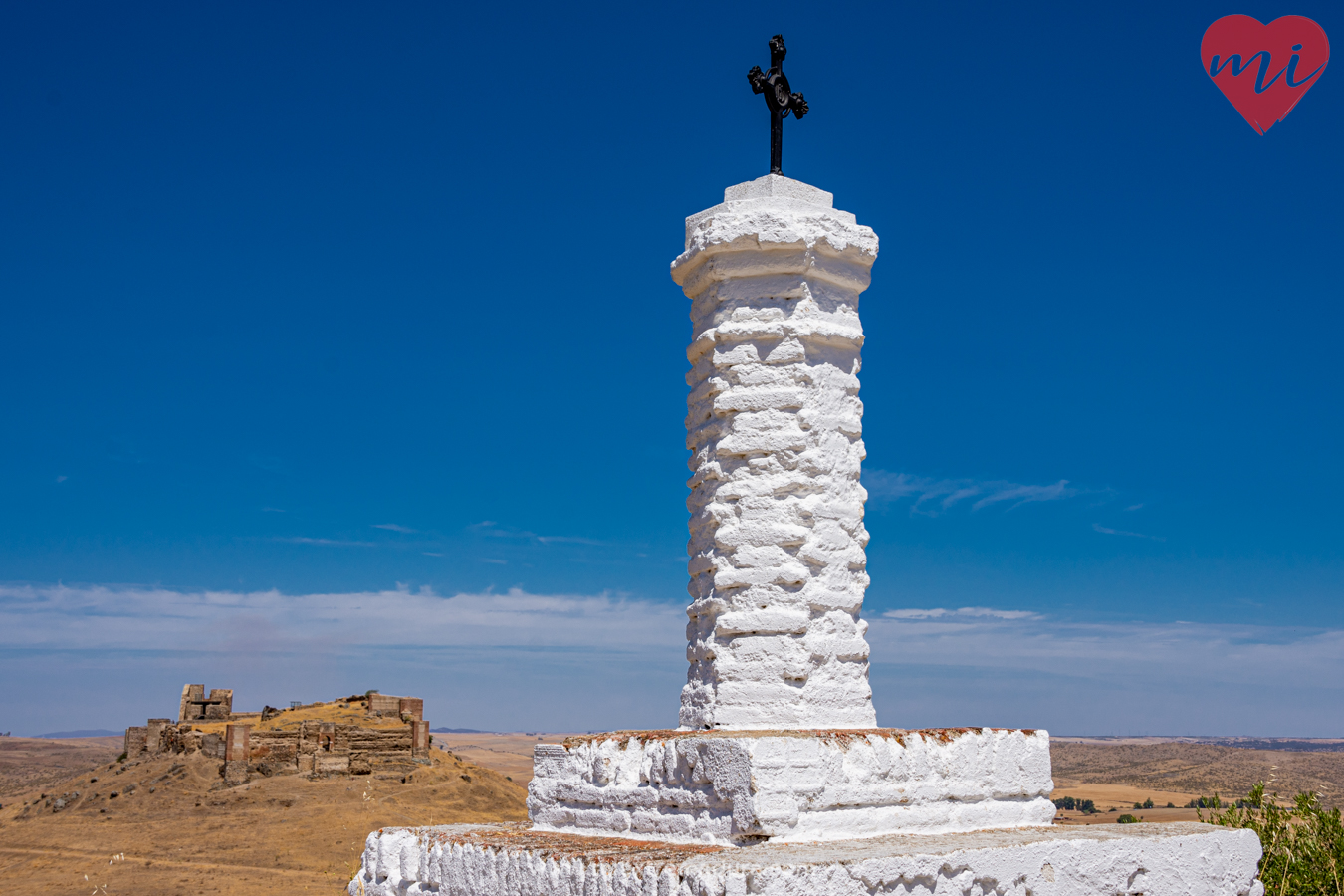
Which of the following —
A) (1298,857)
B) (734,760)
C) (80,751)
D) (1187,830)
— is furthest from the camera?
(80,751)

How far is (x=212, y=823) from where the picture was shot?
23922 mm

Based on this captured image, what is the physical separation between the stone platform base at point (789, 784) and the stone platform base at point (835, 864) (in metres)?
0.12

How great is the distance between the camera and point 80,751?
81.3 metres

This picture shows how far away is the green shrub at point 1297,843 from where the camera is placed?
8789mm

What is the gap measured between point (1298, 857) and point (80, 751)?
88327 mm

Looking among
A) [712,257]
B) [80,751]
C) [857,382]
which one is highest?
[712,257]

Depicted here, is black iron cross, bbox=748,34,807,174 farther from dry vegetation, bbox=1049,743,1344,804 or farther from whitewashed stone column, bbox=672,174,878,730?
dry vegetation, bbox=1049,743,1344,804

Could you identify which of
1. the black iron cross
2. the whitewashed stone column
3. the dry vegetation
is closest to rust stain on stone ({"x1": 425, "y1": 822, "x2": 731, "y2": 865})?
the whitewashed stone column

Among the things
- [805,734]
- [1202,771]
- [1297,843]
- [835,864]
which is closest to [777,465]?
[805,734]

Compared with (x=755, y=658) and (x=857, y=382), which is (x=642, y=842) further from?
(x=857, y=382)

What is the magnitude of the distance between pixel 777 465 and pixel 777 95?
2.27 meters

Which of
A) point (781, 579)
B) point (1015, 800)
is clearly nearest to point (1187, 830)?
point (1015, 800)

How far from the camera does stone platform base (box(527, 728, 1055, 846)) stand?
4.85 m

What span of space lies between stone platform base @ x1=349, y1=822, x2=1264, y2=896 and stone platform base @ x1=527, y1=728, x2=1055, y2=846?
12cm
